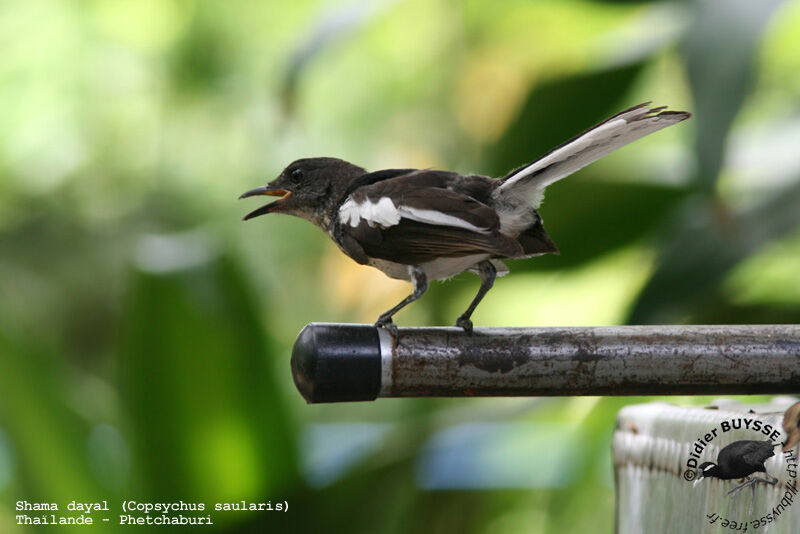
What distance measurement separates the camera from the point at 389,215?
→ 86 cm

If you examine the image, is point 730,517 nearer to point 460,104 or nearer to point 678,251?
point 678,251

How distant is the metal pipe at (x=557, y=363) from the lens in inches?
27.2

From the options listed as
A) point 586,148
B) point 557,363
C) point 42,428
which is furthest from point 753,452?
point 42,428

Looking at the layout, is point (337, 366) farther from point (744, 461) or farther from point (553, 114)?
point (553, 114)

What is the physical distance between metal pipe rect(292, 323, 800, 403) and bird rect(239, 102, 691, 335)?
39 mm

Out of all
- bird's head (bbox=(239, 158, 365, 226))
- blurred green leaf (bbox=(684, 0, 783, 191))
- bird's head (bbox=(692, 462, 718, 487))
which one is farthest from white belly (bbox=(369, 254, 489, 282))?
blurred green leaf (bbox=(684, 0, 783, 191))

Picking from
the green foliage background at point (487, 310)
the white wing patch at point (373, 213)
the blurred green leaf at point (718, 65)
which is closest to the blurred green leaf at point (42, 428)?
the green foliage background at point (487, 310)

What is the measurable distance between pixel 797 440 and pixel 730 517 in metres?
0.08

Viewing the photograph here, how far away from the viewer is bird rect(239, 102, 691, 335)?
79 cm

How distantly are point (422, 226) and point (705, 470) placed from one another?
323 millimetres

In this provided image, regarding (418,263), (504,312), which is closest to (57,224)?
(504,312)

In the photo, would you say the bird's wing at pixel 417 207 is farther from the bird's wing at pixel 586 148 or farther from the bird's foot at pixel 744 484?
the bird's foot at pixel 744 484

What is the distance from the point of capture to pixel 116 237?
317 cm

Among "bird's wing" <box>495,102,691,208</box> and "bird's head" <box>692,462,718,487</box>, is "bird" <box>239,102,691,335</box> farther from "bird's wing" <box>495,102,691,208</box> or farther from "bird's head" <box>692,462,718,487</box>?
"bird's head" <box>692,462,718,487</box>
